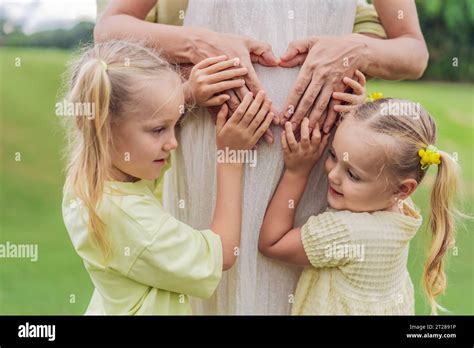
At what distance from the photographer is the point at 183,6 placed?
6.80ft

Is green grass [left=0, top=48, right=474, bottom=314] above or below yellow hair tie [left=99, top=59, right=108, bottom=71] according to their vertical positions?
below

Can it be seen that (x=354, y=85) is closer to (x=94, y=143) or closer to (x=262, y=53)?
(x=262, y=53)

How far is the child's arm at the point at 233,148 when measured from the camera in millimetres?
1929

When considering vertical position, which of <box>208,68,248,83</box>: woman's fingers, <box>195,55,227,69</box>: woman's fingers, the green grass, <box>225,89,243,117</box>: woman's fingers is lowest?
the green grass

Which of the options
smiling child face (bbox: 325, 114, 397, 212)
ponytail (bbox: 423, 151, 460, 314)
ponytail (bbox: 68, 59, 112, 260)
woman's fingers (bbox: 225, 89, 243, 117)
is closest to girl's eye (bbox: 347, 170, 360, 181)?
smiling child face (bbox: 325, 114, 397, 212)

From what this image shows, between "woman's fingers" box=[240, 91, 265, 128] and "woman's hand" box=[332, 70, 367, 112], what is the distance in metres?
0.17

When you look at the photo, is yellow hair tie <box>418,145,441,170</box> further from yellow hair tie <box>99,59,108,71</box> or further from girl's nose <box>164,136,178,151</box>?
yellow hair tie <box>99,59,108,71</box>

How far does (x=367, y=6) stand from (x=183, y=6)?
18.8 inches

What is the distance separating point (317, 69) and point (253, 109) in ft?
0.57

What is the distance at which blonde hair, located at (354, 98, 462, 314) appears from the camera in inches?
77.0

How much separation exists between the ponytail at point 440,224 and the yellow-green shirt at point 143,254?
1.81ft

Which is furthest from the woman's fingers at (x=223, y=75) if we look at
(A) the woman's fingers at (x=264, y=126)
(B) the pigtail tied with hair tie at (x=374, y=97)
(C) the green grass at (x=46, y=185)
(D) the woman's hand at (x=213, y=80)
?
(C) the green grass at (x=46, y=185)

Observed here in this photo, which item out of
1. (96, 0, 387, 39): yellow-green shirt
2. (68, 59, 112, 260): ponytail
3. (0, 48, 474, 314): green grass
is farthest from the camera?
(0, 48, 474, 314): green grass
